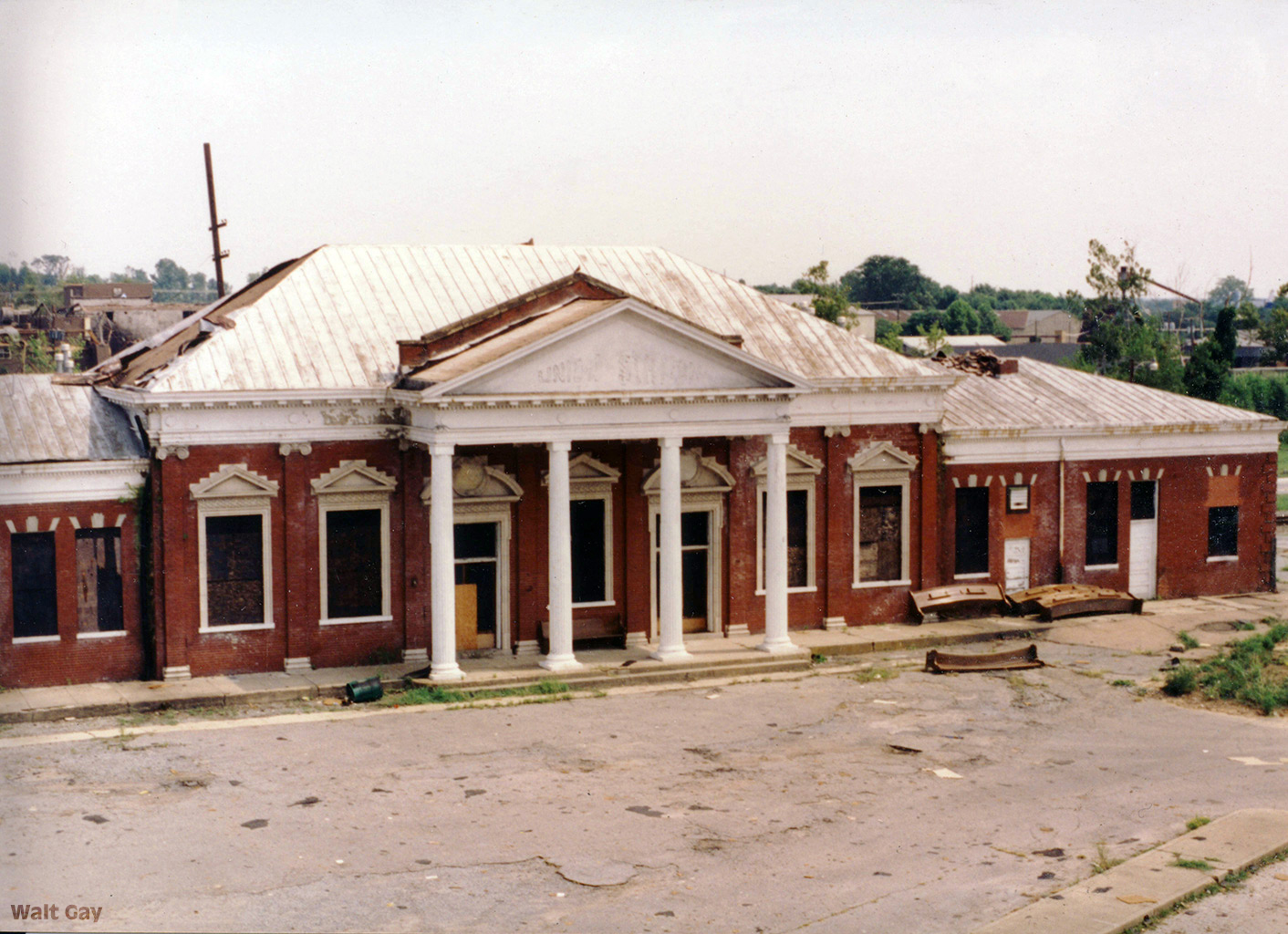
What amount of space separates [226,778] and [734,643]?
10.9 metres

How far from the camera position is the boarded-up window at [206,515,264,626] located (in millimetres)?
24016

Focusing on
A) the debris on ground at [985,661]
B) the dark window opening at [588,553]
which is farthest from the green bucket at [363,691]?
the debris on ground at [985,661]

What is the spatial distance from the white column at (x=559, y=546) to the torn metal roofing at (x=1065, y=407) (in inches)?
357

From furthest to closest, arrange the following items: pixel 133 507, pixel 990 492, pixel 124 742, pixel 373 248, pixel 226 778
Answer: pixel 990 492
pixel 373 248
pixel 133 507
pixel 124 742
pixel 226 778

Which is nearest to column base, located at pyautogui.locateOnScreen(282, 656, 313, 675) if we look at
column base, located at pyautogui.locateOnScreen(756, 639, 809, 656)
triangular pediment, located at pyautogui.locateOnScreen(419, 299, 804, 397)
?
triangular pediment, located at pyautogui.locateOnScreen(419, 299, 804, 397)

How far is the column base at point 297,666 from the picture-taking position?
24281 mm

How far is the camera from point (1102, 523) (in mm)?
31688

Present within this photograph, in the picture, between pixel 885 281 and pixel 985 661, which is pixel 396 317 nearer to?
pixel 985 661

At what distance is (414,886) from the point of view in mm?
14430

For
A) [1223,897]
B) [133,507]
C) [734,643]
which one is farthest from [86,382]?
[1223,897]

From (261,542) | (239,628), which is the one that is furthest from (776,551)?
(239,628)

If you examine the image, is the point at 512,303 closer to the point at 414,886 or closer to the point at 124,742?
the point at 124,742

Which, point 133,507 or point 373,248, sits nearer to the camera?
point 133,507

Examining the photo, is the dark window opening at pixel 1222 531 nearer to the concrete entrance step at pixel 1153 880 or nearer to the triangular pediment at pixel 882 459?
the triangular pediment at pixel 882 459
